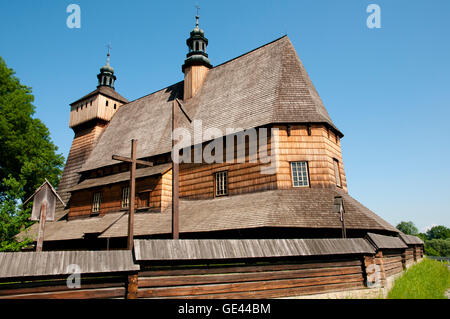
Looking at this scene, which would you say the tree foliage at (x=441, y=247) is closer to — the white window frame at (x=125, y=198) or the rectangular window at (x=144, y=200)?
the rectangular window at (x=144, y=200)

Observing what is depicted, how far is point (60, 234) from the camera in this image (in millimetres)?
19531

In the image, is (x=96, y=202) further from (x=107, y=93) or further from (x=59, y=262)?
(x=59, y=262)

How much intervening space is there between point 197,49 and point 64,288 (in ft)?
70.8

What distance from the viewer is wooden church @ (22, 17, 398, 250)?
12.4m

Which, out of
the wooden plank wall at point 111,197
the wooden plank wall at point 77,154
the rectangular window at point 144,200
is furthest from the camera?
the wooden plank wall at point 77,154

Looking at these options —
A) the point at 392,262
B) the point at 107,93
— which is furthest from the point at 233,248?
the point at 107,93

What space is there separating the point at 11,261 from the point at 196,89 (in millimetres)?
18721

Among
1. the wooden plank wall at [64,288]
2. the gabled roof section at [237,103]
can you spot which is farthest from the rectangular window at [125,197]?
the wooden plank wall at [64,288]

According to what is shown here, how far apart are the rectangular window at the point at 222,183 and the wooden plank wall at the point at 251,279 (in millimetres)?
8065

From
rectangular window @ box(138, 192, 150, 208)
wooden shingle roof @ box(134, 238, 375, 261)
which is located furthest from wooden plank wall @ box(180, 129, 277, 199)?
wooden shingle roof @ box(134, 238, 375, 261)

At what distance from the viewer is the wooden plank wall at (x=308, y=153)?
14.1m
